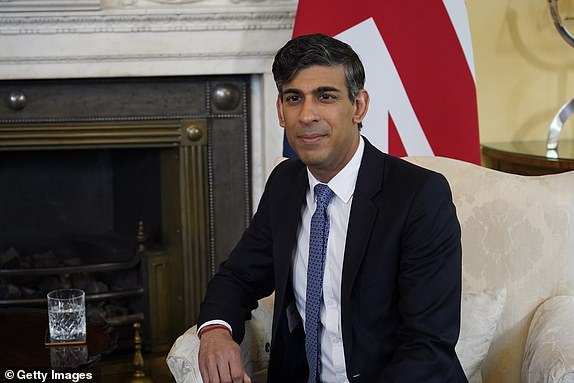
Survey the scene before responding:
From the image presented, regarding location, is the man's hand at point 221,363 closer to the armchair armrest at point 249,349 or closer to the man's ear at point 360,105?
the armchair armrest at point 249,349

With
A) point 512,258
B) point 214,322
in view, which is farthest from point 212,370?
point 512,258

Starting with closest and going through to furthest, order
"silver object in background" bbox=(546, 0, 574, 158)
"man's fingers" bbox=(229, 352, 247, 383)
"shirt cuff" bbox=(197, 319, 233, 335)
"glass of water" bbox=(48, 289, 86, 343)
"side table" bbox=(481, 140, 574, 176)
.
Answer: "man's fingers" bbox=(229, 352, 247, 383) → "shirt cuff" bbox=(197, 319, 233, 335) → "glass of water" bbox=(48, 289, 86, 343) → "side table" bbox=(481, 140, 574, 176) → "silver object in background" bbox=(546, 0, 574, 158)

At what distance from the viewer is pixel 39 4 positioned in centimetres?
279

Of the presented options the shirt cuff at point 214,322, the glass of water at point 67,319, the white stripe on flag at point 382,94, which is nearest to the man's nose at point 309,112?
the shirt cuff at point 214,322

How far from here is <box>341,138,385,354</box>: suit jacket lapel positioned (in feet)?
5.52

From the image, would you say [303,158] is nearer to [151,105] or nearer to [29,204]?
[151,105]

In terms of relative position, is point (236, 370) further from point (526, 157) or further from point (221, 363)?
point (526, 157)

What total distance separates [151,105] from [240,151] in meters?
0.34

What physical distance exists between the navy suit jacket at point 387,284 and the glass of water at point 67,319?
37cm

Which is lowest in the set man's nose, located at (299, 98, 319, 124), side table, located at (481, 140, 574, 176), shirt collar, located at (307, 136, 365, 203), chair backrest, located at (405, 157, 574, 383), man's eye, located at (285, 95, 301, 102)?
chair backrest, located at (405, 157, 574, 383)

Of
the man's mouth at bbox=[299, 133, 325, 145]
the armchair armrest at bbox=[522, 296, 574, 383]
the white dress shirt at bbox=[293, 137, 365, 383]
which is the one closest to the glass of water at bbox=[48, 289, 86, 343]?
the white dress shirt at bbox=[293, 137, 365, 383]

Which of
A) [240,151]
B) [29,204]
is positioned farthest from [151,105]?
[29,204]

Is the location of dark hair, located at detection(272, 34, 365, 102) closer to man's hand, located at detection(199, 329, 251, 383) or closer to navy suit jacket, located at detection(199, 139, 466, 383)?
navy suit jacket, located at detection(199, 139, 466, 383)

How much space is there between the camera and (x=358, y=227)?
170 cm
